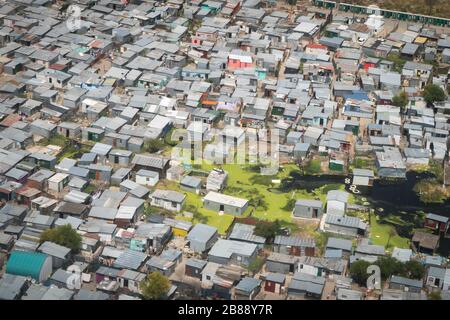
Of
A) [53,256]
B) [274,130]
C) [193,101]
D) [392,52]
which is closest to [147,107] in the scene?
[193,101]

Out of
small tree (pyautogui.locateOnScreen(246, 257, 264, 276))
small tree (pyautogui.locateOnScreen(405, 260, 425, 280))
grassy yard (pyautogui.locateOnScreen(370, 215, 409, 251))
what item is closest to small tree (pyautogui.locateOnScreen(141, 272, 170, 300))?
small tree (pyautogui.locateOnScreen(246, 257, 264, 276))

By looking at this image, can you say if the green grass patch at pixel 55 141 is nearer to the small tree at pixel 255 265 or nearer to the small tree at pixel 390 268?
the small tree at pixel 255 265

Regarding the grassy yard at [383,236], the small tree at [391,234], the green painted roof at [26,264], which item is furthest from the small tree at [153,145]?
the small tree at [391,234]

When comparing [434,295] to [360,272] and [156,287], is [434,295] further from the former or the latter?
[156,287]

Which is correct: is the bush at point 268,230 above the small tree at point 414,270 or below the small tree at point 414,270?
below

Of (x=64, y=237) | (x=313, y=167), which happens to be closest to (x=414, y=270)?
(x=313, y=167)

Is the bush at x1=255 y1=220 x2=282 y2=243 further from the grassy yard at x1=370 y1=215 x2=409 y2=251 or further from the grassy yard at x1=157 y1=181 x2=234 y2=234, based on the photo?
the grassy yard at x1=370 y1=215 x2=409 y2=251
